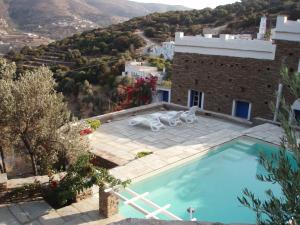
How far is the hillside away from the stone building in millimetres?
11010

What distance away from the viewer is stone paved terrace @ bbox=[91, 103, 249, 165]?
11.5 meters

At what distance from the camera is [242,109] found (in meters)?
17.7

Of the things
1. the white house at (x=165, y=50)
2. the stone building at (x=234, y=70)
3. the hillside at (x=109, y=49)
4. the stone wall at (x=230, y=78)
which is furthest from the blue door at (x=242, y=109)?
the white house at (x=165, y=50)

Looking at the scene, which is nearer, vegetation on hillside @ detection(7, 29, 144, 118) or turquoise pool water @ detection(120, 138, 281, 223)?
turquoise pool water @ detection(120, 138, 281, 223)

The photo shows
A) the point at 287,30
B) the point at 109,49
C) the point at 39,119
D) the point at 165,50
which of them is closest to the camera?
the point at 39,119

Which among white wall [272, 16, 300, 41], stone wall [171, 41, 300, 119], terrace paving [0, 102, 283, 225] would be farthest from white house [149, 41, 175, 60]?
terrace paving [0, 102, 283, 225]

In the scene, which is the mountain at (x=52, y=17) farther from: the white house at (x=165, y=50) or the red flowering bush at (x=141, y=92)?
the red flowering bush at (x=141, y=92)

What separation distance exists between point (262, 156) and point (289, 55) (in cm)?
1401

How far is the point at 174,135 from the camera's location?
13359mm

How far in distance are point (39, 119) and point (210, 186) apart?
5.19 metres

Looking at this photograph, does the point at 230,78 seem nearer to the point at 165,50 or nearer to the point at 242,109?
the point at 242,109

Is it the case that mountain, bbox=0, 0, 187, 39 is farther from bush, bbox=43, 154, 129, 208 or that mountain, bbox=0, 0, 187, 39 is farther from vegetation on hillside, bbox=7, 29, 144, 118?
bush, bbox=43, 154, 129, 208

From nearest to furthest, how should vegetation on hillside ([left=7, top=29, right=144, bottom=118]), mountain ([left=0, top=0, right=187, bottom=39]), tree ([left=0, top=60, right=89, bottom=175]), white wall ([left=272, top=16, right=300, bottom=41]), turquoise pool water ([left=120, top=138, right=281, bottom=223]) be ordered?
tree ([left=0, top=60, right=89, bottom=175]) → turquoise pool water ([left=120, top=138, right=281, bottom=223]) → white wall ([left=272, top=16, right=300, bottom=41]) → vegetation on hillside ([left=7, top=29, right=144, bottom=118]) → mountain ([left=0, top=0, right=187, bottom=39])

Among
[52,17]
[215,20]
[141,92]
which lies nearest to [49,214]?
[141,92]
